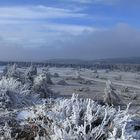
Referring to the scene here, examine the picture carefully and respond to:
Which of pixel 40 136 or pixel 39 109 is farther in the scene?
pixel 39 109

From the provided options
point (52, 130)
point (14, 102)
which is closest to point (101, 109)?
point (52, 130)

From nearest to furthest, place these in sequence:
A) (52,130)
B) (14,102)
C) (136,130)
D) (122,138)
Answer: (122,138) → (52,130) → (136,130) → (14,102)

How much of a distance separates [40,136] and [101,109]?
1.16 meters

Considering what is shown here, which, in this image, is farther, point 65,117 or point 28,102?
point 28,102

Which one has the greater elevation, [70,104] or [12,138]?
[70,104]

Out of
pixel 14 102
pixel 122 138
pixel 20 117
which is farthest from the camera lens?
pixel 14 102

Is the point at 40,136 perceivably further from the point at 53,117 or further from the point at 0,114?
the point at 0,114

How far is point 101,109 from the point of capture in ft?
26.9

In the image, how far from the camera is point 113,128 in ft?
24.4

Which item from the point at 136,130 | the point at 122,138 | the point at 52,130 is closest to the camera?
the point at 122,138

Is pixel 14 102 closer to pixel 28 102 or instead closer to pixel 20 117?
pixel 28 102

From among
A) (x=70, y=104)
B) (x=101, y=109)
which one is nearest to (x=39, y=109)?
(x=70, y=104)

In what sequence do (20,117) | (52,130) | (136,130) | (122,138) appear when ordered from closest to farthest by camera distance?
(122,138)
(52,130)
(136,130)
(20,117)

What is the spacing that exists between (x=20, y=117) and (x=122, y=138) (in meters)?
2.33
